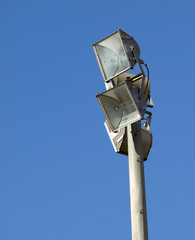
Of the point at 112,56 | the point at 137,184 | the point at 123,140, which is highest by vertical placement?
the point at 112,56

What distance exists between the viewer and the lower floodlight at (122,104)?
984 centimetres

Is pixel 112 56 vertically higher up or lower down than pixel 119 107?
higher up

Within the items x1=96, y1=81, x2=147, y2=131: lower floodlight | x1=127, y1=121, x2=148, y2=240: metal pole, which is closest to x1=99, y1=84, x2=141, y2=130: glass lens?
x1=96, y1=81, x2=147, y2=131: lower floodlight

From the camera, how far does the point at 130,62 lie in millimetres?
10047

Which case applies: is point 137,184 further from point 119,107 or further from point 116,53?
point 116,53

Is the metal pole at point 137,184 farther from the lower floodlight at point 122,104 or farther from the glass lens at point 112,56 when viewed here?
the glass lens at point 112,56

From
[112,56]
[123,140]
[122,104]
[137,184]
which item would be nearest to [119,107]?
[122,104]

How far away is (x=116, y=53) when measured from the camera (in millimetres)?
10406

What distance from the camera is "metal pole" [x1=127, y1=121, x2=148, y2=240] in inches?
368

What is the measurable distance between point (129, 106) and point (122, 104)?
0.16 meters

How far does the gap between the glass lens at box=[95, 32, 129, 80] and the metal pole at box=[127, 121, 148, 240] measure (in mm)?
1103

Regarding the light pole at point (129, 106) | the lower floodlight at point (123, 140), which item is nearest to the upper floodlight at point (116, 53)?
the light pole at point (129, 106)

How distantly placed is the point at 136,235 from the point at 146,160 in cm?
211

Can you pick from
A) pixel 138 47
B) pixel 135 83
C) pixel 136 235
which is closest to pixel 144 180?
pixel 136 235
